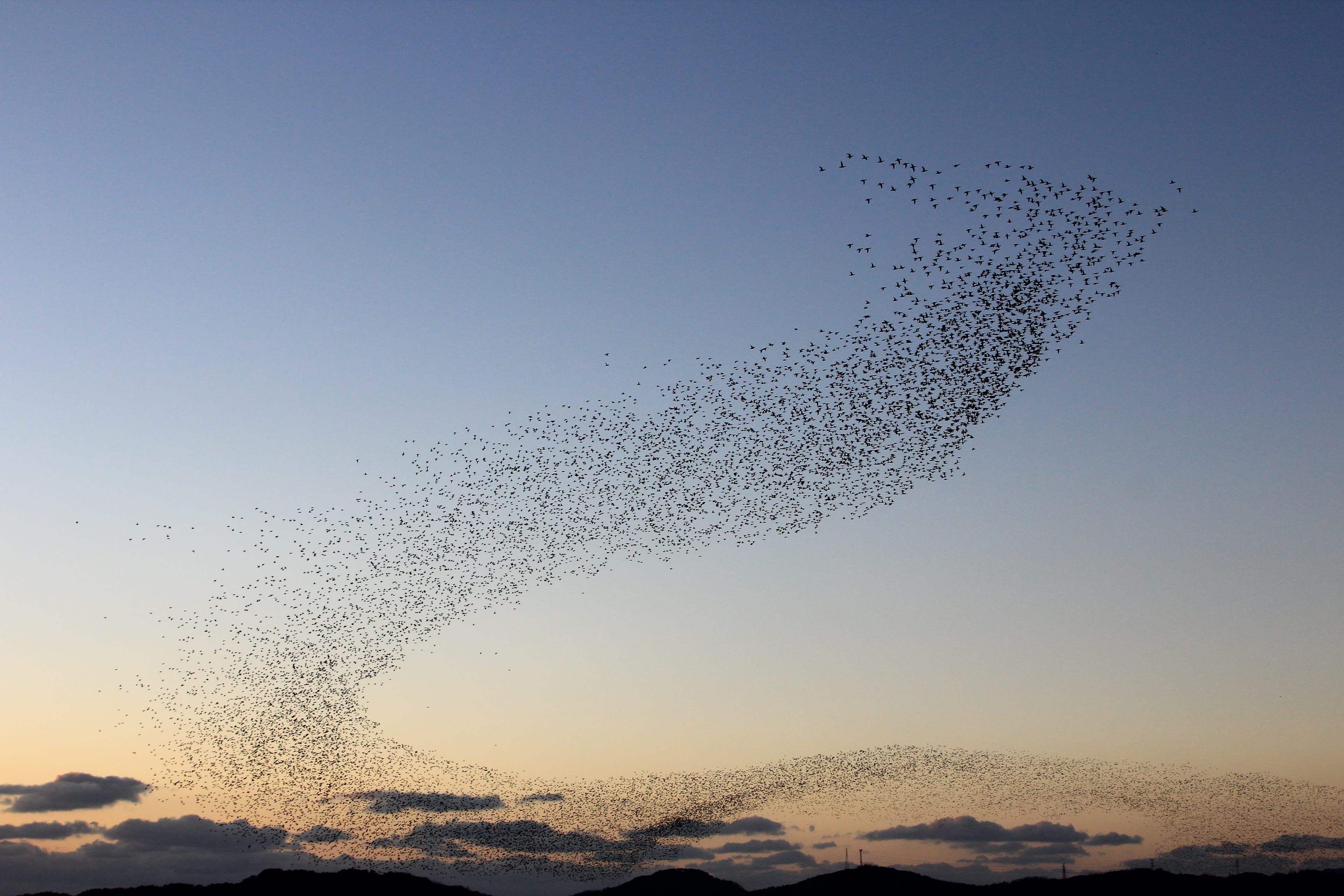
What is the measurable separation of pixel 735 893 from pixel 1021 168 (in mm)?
157392

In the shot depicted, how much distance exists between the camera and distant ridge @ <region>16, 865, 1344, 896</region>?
409 feet

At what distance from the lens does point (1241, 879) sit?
126188mm

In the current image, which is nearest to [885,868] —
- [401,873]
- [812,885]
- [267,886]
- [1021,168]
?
[812,885]

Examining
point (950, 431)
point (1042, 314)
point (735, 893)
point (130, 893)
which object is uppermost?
point (1042, 314)

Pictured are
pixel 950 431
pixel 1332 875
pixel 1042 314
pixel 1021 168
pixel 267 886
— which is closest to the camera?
pixel 1021 168

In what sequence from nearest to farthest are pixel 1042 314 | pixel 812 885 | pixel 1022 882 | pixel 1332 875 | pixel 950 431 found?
pixel 1042 314
pixel 950 431
pixel 1332 875
pixel 1022 882
pixel 812 885

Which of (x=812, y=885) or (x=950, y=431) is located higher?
(x=950, y=431)

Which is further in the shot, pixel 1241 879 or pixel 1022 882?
pixel 1022 882

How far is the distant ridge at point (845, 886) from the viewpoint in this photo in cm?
12456

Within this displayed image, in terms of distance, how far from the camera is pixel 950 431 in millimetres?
42031

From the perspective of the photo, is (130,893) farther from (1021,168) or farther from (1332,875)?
(1332,875)

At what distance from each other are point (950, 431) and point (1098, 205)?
1066cm

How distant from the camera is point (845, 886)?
155 meters

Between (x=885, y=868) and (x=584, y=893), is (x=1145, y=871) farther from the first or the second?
(x=584, y=893)
